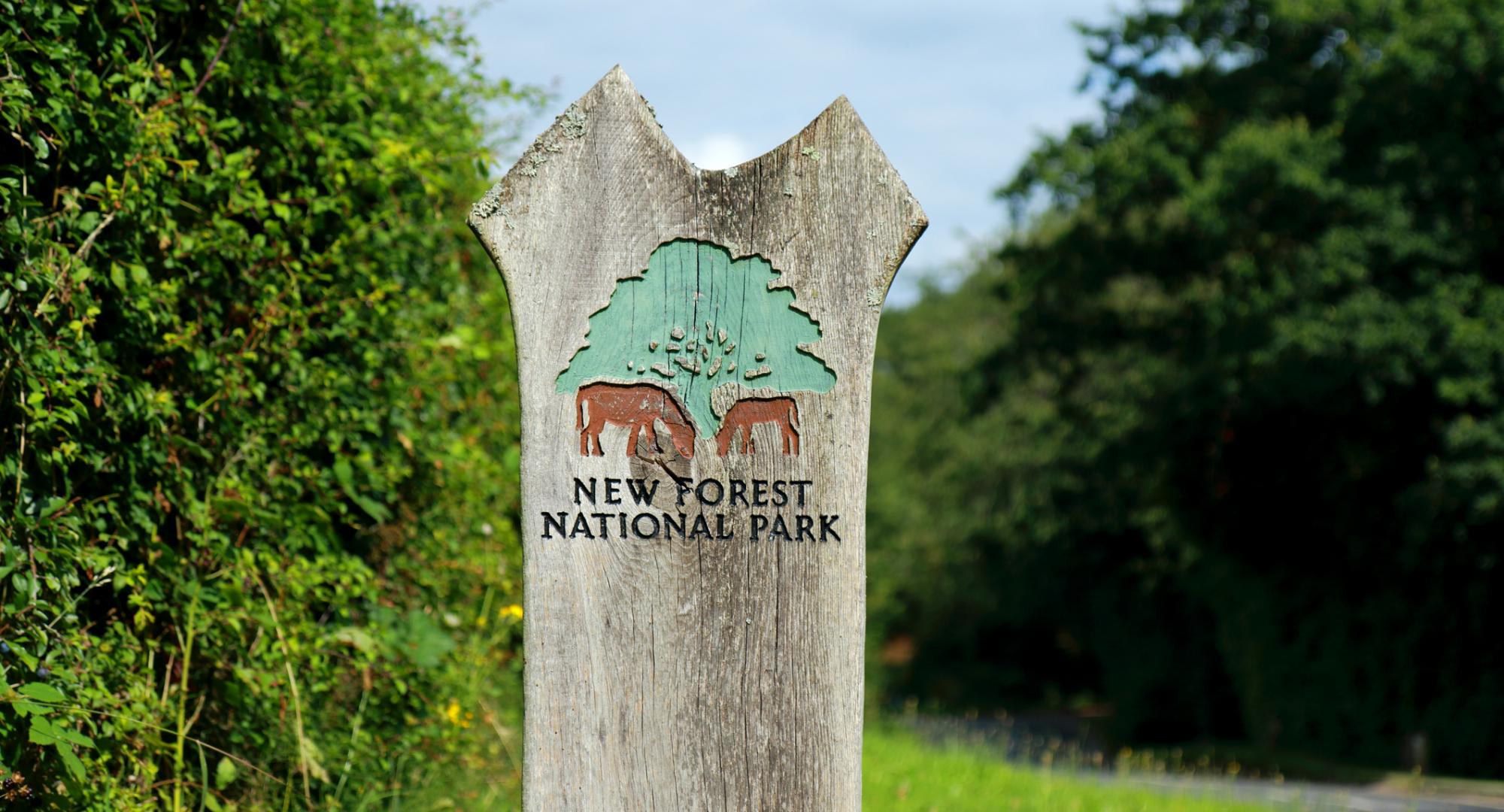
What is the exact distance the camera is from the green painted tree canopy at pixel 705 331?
291 centimetres

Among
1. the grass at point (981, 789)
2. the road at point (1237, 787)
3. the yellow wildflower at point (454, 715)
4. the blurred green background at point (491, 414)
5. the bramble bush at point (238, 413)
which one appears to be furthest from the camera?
the road at point (1237, 787)

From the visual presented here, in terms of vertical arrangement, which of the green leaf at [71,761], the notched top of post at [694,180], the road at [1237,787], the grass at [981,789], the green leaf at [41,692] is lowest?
the road at [1237,787]

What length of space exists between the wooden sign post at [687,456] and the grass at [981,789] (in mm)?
3473

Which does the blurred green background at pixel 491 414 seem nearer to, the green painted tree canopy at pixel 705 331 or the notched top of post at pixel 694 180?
the notched top of post at pixel 694 180

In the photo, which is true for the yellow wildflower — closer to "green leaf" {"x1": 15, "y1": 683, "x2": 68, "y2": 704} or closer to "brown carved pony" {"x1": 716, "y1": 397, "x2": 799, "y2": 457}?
→ "green leaf" {"x1": 15, "y1": 683, "x2": 68, "y2": 704}

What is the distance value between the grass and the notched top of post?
154 inches

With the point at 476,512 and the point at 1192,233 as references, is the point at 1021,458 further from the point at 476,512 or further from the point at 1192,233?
the point at 476,512

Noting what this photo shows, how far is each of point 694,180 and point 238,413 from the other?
67.1 inches

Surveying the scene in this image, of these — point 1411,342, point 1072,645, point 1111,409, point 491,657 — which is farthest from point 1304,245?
point 1072,645

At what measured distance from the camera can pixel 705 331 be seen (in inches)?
116

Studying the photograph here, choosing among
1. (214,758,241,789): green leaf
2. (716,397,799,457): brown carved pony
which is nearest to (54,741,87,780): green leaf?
(214,758,241,789): green leaf

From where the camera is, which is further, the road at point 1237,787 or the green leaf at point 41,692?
the road at point 1237,787

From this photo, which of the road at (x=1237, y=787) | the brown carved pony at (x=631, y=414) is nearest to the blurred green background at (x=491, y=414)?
the road at (x=1237, y=787)

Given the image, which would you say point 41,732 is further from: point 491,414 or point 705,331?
point 491,414
